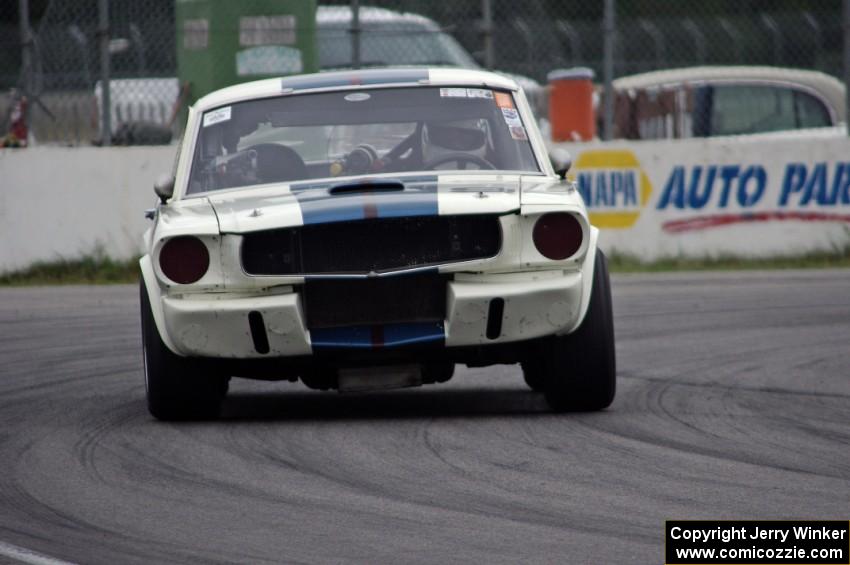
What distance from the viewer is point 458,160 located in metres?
7.28

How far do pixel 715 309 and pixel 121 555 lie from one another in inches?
298

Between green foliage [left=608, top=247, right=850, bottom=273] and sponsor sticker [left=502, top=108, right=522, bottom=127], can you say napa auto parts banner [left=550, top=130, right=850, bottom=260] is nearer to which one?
green foliage [left=608, top=247, right=850, bottom=273]

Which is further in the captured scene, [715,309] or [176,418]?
[715,309]

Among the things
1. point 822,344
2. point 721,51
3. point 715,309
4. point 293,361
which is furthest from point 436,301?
point 721,51

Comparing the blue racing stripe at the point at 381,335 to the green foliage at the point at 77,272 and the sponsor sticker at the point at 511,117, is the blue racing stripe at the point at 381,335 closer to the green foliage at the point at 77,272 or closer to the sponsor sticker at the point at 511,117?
the sponsor sticker at the point at 511,117

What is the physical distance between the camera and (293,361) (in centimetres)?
645

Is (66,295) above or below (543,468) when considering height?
below

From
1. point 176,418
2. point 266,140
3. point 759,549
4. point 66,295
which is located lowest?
point 66,295

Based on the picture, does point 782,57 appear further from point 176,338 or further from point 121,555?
point 121,555

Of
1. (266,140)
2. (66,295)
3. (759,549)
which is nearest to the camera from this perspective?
(759,549)

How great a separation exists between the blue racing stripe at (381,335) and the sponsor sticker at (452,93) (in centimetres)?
155

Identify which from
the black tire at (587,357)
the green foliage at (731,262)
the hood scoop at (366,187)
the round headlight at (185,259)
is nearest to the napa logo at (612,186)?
A: the green foliage at (731,262)

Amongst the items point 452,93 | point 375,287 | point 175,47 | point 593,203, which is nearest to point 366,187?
point 375,287

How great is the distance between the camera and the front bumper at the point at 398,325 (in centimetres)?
625
